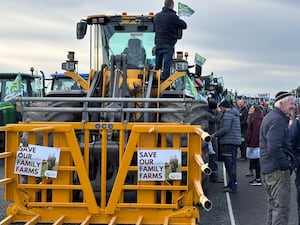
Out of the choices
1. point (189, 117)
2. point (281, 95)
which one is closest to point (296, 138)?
point (281, 95)

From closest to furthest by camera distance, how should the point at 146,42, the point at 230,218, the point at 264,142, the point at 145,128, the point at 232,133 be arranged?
the point at 145,128 → the point at 264,142 → the point at 230,218 → the point at 146,42 → the point at 232,133

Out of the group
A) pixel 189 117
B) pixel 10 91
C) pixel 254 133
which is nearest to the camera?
pixel 189 117

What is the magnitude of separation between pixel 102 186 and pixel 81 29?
4154 mm

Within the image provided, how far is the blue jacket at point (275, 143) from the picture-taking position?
6074 millimetres

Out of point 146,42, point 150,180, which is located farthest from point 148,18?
point 150,180

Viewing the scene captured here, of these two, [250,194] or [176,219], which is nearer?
[176,219]

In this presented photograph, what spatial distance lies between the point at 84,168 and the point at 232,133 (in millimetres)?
4689

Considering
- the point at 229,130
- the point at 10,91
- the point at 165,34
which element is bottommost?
the point at 229,130

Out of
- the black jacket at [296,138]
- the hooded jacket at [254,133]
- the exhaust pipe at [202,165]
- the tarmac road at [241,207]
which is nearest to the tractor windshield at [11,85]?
the hooded jacket at [254,133]

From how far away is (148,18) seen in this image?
9.20 m

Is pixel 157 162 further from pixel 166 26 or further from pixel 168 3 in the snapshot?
pixel 168 3

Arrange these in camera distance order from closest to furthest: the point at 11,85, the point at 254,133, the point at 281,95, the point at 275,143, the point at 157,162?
the point at 157,162, the point at 275,143, the point at 281,95, the point at 254,133, the point at 11,85

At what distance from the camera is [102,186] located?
5734mm

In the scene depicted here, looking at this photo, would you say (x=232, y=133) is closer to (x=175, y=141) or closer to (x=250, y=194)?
(x=250, y=194)
